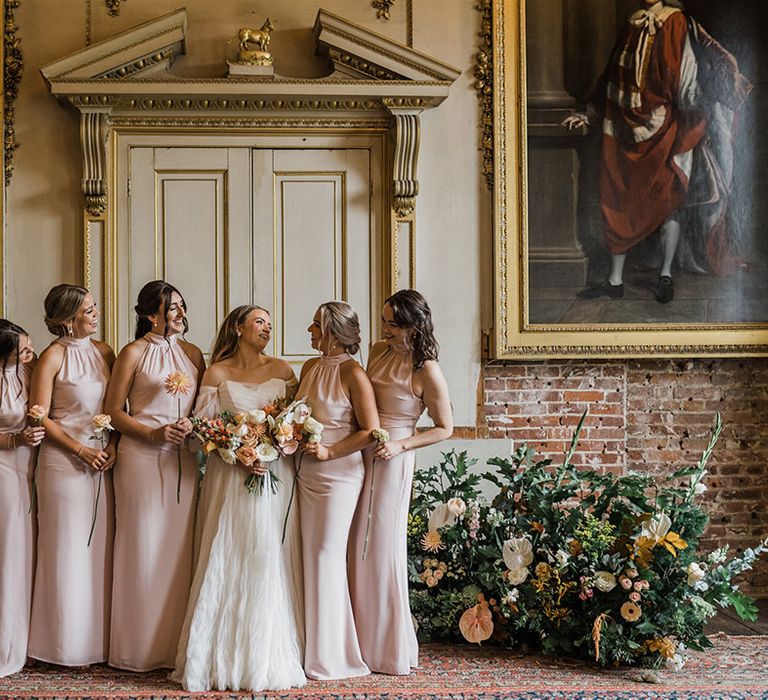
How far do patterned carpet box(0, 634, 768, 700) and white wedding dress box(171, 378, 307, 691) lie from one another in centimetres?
10

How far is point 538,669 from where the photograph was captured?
4.55m

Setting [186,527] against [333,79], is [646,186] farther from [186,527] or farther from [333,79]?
[186,527]

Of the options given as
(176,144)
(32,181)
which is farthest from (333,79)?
(32,181)

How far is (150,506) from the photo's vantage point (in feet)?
14.6

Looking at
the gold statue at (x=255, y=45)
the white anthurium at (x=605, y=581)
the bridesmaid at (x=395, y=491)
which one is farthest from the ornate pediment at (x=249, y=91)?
the white anthurium at (x=605, y=581)

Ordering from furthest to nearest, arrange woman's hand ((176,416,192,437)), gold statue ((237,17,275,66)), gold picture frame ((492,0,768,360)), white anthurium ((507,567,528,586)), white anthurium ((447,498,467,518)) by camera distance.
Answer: gold picture frame ((492,0,768,360)), gold statue ((237,17,275,66)), white anthurium ((447,498,467,518)), white anthurium ((507,567,528,586)), woman's hand ((176,416,192,437))

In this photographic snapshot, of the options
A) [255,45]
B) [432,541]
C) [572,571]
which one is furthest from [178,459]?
[255,45]

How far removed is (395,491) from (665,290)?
3.02m

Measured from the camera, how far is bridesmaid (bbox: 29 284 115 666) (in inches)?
175

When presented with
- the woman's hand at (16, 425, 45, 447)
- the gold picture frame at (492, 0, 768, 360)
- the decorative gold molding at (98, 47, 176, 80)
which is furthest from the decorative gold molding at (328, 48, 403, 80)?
the woman's hand at (16, 425, 45, 447)

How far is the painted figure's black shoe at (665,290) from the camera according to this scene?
6.58m

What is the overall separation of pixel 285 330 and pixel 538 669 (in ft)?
9.39

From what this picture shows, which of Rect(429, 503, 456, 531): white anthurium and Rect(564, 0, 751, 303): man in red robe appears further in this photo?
Rect(564, 0, 751, 303): man in red robe

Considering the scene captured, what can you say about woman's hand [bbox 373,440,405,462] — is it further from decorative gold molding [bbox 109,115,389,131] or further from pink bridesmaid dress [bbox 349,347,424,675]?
decorative gold molding [bbox 109,115,389,131]
